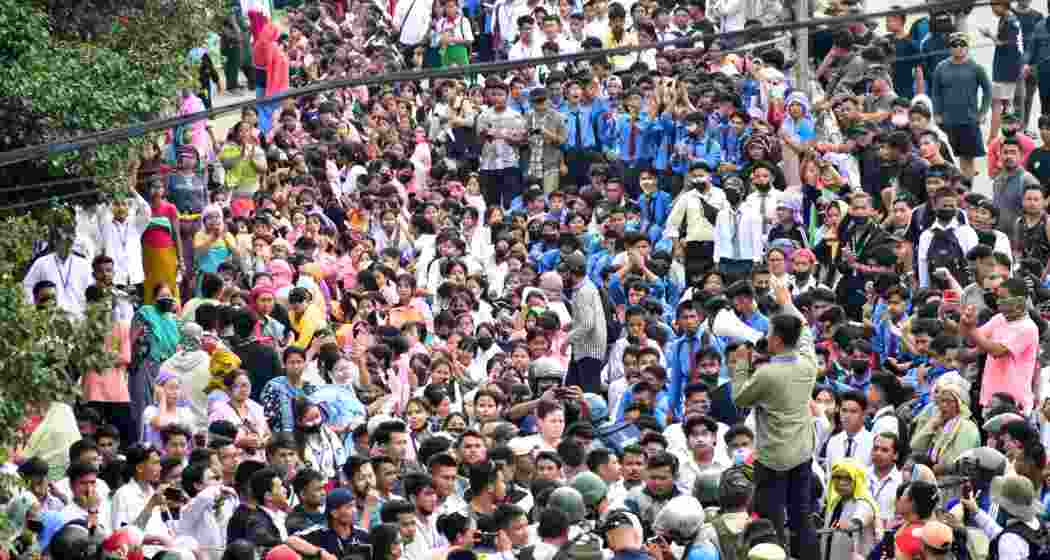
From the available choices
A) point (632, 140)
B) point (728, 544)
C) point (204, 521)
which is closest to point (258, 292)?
point (204, 521)

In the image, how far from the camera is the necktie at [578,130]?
25641mm

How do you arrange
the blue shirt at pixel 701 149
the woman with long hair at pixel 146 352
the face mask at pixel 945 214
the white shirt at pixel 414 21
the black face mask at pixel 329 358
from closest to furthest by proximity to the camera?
1. the black face mask at pixel 329 358
2. the woman with long hair at pixel 146 352
3. the face mask at pixel 945 214
4. the blue shirt at pixel 701 149
5. the white shirt at pixel 414 21

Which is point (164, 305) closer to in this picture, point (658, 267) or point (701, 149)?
point (658, 267)

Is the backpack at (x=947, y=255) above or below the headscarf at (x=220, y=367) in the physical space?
above

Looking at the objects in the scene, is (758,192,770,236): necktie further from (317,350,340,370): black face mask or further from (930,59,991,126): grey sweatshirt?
(317,350,340,370): black face mask

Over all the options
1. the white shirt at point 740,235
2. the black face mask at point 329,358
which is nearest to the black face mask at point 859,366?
the black face mask at point 329,358

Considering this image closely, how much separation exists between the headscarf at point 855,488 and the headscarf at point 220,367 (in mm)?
Answer: 4501

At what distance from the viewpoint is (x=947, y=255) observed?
64.4 feet

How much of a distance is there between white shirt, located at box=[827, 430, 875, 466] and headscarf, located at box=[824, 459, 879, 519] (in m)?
0.84

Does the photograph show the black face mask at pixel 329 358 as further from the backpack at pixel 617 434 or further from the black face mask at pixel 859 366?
the black face mask at pixel 859 366

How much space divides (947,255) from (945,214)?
402 mm

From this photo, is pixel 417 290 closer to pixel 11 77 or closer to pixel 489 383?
pixel 489 383

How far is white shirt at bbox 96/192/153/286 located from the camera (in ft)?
69.7

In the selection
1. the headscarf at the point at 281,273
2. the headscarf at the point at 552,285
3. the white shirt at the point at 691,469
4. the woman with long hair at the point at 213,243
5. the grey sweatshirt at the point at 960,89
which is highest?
the grey sweatshirt at the point at 960,89
